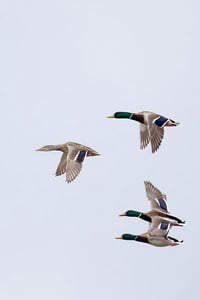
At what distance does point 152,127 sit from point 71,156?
424 centimetres

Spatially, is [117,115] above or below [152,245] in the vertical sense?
above

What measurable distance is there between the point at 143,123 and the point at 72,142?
3794 millimetres

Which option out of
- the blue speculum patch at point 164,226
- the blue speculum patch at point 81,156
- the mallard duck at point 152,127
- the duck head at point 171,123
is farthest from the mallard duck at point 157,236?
the blue speculum patch at point 81,156

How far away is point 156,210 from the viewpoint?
7094cm

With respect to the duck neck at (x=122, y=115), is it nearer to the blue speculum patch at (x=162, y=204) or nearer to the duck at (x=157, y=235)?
the blue speculum patch at (x=162, y=204)

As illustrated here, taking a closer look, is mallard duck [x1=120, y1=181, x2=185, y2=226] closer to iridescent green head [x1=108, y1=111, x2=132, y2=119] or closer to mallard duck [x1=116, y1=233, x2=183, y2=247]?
mallard duck [x1=116, y1=233, x2=183, y2=247]

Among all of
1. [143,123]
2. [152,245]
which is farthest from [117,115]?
A: [152,245]

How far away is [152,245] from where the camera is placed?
68.4m

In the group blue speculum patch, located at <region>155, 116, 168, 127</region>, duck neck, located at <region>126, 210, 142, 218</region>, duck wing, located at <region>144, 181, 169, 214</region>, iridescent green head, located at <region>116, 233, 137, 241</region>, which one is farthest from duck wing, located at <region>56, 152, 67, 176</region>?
blue speculum patch, located at <region>155, 116, 168, 127</region>

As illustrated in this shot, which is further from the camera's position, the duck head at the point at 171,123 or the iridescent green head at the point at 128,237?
the iridescent green head at the point at 128,237

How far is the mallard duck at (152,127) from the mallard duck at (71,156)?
99.6 inches

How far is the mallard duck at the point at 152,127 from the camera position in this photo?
67250mm

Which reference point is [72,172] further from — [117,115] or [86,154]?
[117,115]

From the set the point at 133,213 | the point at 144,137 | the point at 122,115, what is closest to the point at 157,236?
the point at 133,213
